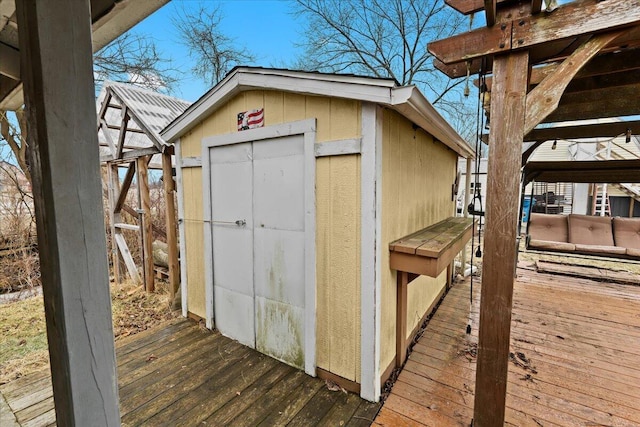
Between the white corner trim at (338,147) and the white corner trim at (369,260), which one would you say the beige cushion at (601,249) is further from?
the white corner trim at (338,147)

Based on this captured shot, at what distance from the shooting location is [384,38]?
9.16 metres

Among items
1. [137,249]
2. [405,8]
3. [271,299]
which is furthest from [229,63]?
[271,299]

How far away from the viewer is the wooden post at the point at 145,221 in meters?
4.39

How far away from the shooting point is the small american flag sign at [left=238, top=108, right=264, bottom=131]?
276cm

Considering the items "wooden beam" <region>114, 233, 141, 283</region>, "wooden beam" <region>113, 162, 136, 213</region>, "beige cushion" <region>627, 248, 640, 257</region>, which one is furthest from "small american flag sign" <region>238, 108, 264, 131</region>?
"beige cushion" <region>627, 248, 640, 257</region>

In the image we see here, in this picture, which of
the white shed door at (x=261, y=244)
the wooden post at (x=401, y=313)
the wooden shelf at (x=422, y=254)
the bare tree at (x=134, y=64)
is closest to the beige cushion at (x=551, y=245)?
the wooden shelf at (x=422, y=254)

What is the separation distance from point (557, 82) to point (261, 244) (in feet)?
8.11

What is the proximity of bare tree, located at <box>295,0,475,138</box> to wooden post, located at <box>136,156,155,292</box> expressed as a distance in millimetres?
6469

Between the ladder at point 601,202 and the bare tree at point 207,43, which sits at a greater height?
the bare tree at point 207,43

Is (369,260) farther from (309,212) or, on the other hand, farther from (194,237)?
(194,237)

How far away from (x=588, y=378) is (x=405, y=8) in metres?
10.0

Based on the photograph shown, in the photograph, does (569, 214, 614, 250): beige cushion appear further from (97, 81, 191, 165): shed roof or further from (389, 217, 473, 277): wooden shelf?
(97, 81, 191, 165): shed roof

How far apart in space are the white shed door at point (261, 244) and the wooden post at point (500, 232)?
143cm

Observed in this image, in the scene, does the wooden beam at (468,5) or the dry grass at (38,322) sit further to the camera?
the dry grass at (38,322)
